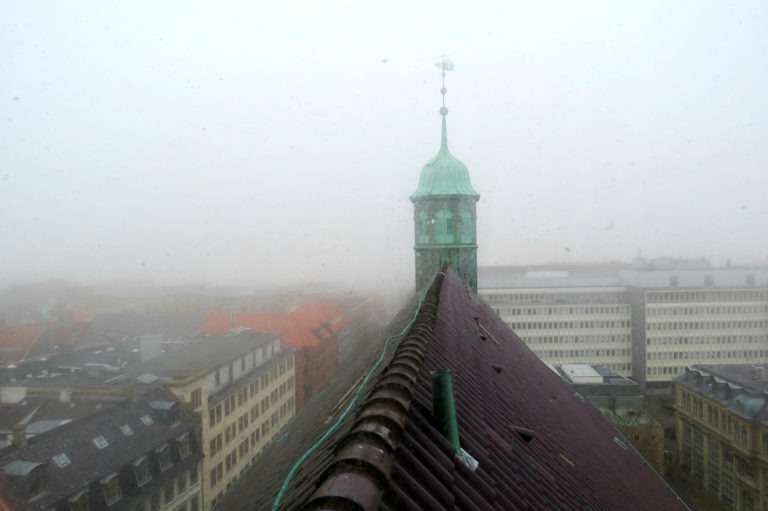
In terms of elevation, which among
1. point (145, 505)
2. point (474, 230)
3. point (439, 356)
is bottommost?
point (145, 505)

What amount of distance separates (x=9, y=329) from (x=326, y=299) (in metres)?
28.5

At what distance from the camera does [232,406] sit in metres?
21.2

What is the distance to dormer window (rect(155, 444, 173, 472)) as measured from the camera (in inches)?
600

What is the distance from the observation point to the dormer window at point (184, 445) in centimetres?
1638

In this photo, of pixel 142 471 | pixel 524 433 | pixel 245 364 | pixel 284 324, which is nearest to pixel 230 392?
pixel 245 364

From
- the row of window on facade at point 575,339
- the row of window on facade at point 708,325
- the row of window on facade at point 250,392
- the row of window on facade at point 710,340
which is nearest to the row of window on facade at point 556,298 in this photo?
the row of window on facade at point 575,339

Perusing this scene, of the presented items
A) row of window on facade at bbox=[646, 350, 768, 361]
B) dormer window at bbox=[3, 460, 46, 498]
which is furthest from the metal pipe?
row of window on facade at bbox=[646, 350, 768, 361]

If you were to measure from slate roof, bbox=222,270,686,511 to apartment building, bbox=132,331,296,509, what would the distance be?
11.4 metres

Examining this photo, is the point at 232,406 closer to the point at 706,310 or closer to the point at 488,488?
the point at 488,488

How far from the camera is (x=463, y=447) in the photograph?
2766mm

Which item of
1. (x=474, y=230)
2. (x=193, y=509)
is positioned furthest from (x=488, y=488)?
(x=193, y=509)

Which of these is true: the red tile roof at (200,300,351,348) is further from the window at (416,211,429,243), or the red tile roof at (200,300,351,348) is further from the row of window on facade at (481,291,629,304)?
the window at (416,211,429,243)

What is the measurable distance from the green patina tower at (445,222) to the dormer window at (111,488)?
9.01m

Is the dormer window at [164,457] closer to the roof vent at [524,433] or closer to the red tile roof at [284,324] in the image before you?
the roof vent at [524,433]
